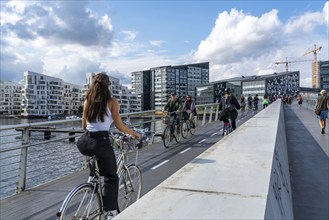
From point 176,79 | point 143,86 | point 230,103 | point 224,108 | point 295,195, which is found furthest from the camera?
point 143,86

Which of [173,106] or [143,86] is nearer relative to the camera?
[173,106]

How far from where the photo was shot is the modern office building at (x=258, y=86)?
374 feet

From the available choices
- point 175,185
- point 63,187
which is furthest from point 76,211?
point 63,187

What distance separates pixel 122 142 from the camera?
4.19 meters

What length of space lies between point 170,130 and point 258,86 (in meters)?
111

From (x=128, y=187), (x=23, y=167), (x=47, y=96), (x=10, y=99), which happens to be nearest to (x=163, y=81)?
(x=47, y=96)

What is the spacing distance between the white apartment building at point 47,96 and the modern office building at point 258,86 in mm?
43403

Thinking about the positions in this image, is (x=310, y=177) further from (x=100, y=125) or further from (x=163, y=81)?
(x=163, y=81)

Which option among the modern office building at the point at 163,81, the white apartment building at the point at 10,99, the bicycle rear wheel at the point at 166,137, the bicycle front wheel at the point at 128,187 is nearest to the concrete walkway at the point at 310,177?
the bicycle front wheel at the point at 128,187

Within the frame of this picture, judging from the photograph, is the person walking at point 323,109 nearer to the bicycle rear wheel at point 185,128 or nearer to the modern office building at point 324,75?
the bicycle rear wheel at point 185,128

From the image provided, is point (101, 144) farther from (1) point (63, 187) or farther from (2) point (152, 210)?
(1) point (63, 187)

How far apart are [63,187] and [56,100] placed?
124 metres

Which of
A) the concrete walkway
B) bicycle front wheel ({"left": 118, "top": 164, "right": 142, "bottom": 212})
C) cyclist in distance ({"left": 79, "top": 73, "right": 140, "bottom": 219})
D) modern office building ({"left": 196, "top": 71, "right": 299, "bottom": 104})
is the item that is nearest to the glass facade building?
modern office building ({"left": 196, "top": 71, "right": 299, "bottom": 104})

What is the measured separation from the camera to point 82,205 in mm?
3270
